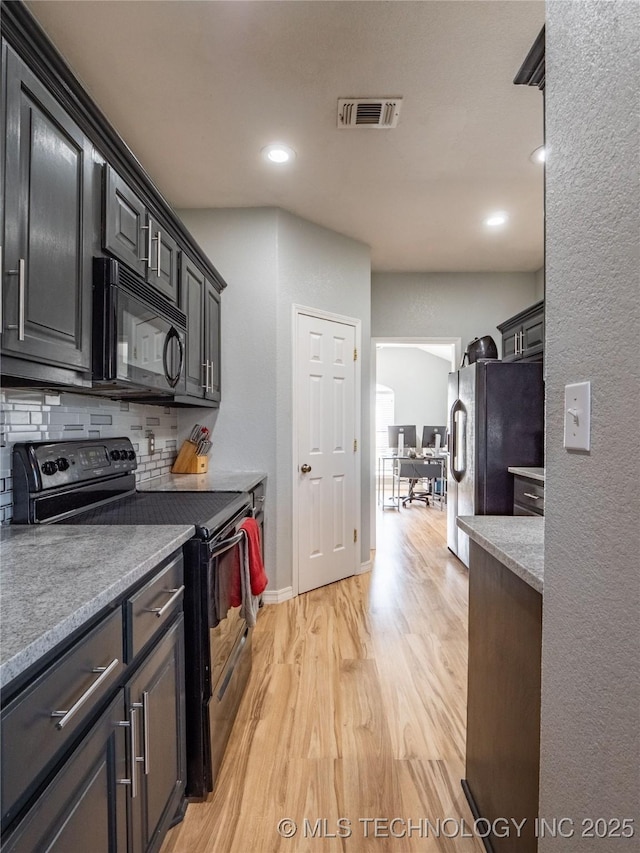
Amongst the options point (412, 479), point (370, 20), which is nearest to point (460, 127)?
point (370, 20)

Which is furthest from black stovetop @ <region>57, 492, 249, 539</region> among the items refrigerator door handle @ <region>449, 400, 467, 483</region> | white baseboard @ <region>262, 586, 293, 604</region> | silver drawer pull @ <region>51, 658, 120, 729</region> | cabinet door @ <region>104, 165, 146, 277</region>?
refrigerator door handle @ <region>449, 400, 467, 483</region>

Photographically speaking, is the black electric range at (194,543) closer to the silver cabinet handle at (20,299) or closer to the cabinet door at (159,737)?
Result: the cabinet door at (159,737)

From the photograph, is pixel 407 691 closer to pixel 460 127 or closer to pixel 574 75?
pixel 574 75

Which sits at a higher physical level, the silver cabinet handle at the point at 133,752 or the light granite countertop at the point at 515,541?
the light granite countertop at the point at 515,541

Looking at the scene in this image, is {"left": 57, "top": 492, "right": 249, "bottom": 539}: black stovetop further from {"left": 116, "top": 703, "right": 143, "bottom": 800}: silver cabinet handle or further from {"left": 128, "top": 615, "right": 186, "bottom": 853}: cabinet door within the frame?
{"left": 116, "top": 703, "right": 143, "bottom": 800}: silver cabinet handle

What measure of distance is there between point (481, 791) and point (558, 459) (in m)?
1.18

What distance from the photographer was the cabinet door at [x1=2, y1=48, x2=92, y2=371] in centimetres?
117

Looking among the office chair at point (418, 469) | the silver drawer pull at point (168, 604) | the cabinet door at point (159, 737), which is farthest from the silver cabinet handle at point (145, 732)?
the office chair at point (418, 469)

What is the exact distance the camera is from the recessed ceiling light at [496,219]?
136 inches

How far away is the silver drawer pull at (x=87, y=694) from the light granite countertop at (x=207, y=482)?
140cm

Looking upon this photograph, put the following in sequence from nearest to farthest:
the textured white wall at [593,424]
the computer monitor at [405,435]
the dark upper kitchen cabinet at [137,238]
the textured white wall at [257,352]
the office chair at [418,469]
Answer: the textured white wall at [593,424], the dark upper kitchen cabinet at [137,238], the textured white wall at [257,352], the office chair at [418,469], the computer monitor at [405,435]

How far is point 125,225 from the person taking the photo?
5.93 feet

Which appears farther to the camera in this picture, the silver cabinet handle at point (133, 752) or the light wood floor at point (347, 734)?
the light wood floor at point (347, 734)

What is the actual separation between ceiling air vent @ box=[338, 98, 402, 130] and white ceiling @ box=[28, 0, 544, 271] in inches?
1.6
